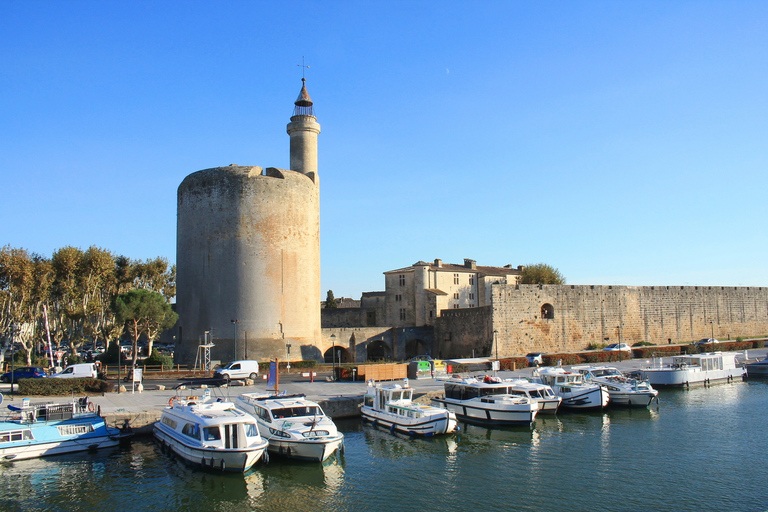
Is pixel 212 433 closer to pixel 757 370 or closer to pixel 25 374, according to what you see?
pixel 25 374

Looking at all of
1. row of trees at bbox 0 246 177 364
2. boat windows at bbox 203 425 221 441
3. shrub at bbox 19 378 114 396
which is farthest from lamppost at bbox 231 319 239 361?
boat windows at bbox 203 425 221 441

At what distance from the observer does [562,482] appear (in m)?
15.2

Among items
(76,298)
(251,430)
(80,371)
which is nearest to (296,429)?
(251,430)

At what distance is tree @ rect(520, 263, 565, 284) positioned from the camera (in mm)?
60562

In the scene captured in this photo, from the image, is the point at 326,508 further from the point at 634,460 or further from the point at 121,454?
the point at 634,460

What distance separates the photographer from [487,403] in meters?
22.2

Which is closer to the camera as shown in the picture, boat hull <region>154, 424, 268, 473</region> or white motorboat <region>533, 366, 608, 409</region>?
boat hull <region>154, 424, 268, 473</region>

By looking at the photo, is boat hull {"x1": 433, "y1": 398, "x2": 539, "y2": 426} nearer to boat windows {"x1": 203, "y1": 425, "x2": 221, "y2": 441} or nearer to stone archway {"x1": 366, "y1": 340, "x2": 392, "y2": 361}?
boat windows {"x1": 203, "y1": 425, "x2": 221, "y2": 441}

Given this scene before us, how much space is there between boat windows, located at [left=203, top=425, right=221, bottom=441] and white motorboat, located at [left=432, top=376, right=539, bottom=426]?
982 cm

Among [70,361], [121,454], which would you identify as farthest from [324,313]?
[121,454]

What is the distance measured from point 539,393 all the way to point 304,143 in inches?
1026

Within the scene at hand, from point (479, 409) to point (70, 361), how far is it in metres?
24.5

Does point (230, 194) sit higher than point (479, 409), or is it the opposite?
point (230, 194)

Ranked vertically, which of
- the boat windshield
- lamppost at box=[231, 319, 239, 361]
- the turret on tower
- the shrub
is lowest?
the boat windshield
